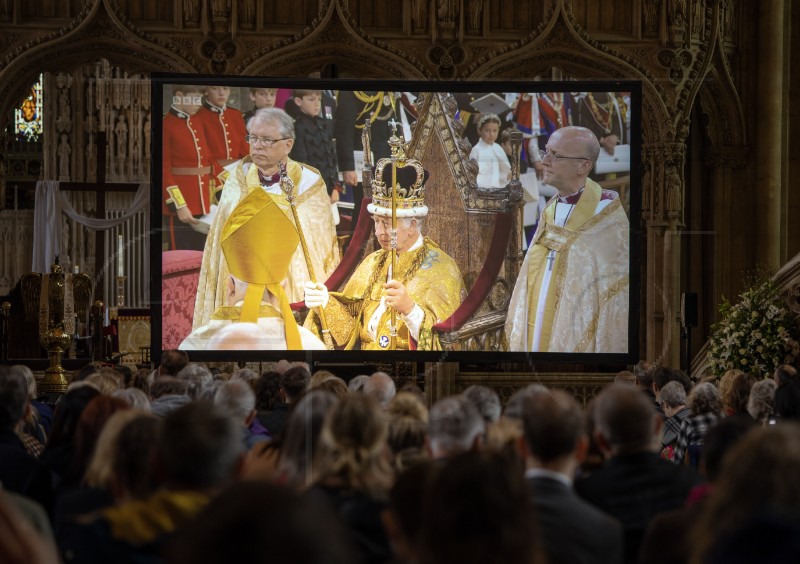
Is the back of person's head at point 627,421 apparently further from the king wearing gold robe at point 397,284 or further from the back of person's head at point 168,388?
the king wearing gold robe at point 397,284

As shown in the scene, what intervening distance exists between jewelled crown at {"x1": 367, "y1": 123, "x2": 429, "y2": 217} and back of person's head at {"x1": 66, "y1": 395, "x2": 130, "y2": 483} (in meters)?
6.27

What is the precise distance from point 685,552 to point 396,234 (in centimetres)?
736

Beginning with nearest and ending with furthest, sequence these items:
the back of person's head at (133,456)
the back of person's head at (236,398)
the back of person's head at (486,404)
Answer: the back of person's head at (133,456) < the back of person's head at (486,404) < the back of person's head at (236,398)

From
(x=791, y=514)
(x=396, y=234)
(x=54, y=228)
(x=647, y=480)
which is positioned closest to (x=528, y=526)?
Result: (x=791, y=514)

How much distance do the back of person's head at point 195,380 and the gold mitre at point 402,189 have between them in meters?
3.92

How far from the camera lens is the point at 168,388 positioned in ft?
17.5

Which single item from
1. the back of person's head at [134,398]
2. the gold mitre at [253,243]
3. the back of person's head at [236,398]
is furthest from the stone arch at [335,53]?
the back of person's head at [134,398]

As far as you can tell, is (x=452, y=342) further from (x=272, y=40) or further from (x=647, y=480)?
(x=647, y=480)

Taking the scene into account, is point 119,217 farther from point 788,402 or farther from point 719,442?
point 719,442

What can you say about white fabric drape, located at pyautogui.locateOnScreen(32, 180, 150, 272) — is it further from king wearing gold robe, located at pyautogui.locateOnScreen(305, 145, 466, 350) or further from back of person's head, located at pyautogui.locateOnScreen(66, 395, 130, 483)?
back of person's head, located at pyautogui.locateOnScreen(66, 395, 130, 483)

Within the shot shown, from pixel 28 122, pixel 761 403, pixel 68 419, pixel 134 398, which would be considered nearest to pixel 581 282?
pixel 761 403

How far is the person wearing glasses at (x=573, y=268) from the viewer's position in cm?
989

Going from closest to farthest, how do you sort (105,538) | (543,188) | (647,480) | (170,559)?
(170,559) < (105,538) < (647,480) < (543,188)

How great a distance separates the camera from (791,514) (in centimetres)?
192
